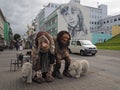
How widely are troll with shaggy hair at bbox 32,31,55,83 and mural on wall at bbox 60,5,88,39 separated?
57872 mm

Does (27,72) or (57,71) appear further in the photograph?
(57,71)

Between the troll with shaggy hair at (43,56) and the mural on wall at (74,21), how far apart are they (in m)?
57.9

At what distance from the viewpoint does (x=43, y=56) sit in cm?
732

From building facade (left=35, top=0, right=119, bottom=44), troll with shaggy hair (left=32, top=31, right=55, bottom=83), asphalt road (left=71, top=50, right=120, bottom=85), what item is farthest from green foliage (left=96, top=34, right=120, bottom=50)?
troll with shaggy hair (left=32, top=31, right=55, bottom=83)

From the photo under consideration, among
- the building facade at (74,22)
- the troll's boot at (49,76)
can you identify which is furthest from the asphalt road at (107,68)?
the building facade at (74,22)

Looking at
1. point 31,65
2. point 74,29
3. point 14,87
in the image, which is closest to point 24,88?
point 14,87

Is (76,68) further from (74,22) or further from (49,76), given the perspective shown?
(74,22)

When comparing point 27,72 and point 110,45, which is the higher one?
point 110,45

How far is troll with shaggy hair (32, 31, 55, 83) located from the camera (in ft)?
23.7

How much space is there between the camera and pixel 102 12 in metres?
111

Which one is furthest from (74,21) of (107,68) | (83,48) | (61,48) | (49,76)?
(49,76)

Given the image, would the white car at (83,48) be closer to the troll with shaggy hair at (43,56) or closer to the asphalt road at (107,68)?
the asphalt road at (107,68)

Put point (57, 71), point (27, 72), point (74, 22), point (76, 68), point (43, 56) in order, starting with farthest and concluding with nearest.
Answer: point (74, 22) → point (57, 71) → point (76, 68) → point (43, 56) → point (27, 72)

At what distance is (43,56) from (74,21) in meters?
60.8
